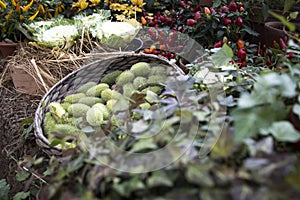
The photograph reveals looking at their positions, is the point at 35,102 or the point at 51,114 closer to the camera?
the point at 51,114

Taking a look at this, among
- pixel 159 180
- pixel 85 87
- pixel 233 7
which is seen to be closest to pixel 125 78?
pixel 85 87

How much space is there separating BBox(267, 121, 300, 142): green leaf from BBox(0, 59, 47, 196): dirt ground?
3.80 ft

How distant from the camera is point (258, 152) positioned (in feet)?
1.84

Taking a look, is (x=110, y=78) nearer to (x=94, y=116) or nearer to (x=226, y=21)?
(x=94, y=116)

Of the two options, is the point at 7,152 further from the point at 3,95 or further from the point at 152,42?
the point at 152,42

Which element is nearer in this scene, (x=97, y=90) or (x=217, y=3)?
(x=97, y=90)

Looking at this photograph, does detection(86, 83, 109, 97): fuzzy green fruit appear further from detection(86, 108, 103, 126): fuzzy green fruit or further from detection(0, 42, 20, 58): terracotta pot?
detection(0, 42, 20, 58): terracotta pot

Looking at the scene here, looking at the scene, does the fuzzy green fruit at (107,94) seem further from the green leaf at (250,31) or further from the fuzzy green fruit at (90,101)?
the green leaf at (250,31)

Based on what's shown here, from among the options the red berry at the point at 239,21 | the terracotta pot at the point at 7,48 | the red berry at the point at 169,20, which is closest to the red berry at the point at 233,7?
the red berry at the point at 239,21

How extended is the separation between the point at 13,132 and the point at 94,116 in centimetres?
64

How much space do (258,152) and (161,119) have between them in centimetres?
21

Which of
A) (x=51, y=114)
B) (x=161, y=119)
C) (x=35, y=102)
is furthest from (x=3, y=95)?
(x=161, y=119)

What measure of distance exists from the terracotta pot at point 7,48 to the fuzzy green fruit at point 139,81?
979mm

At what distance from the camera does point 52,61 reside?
1.88 metres
